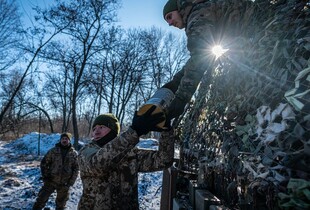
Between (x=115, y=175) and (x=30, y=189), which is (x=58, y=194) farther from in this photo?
(x=115, y=175)

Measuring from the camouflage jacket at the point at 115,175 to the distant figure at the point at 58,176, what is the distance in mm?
5444

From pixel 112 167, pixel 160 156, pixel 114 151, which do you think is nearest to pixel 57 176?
pixel 112 167

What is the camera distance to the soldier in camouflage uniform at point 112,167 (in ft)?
8.64

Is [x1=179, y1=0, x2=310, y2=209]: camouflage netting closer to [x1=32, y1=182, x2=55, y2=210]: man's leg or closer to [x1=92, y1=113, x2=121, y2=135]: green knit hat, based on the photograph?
[x1=92, y1=113, x2=121, y2=135]: green knit hat

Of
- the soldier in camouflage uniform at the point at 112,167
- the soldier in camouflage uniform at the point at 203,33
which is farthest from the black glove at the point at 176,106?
the soldier in camouflage uniform at the point at 112,167

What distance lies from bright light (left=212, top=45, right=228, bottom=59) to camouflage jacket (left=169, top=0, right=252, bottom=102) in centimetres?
4

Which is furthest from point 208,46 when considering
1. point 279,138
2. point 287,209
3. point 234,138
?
point 287,209

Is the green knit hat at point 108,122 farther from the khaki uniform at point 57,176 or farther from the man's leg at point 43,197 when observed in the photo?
the man's leg at point 43,197

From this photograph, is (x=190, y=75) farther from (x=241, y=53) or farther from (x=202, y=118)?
(x=202, y=118)

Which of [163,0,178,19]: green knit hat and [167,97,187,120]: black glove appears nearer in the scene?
[167,97,187,120]: black glove

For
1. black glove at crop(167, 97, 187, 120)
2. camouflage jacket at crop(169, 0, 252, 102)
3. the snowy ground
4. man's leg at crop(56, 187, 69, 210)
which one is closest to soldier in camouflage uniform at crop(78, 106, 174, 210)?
black glove at crop(167, 97, 187, 120)

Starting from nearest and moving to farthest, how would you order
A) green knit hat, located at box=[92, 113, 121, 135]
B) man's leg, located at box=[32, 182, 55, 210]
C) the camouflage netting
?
the camouflage netting, green knit hat, located at box=[92, 113, 121, 135], man's leg, located at box=[32, 182, 55, 210]

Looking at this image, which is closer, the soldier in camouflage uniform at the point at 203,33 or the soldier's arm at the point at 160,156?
the soldier in camouflage uniform at the point at 203,33

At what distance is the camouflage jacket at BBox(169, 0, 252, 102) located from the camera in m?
1.88
